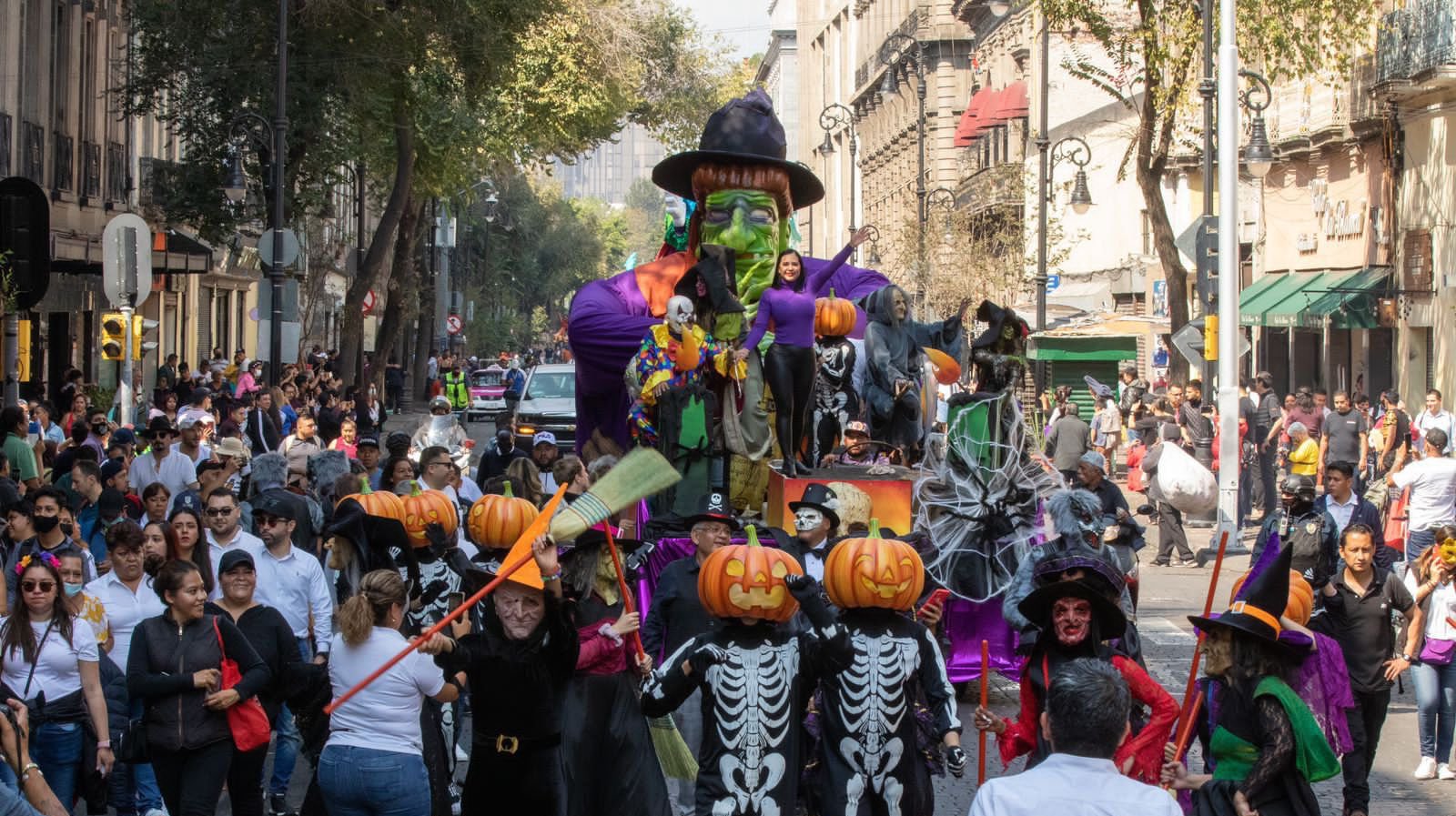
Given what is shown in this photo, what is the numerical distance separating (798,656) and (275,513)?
3.81 meters

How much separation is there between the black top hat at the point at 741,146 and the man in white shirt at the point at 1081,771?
8.75m

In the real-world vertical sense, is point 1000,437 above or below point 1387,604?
above

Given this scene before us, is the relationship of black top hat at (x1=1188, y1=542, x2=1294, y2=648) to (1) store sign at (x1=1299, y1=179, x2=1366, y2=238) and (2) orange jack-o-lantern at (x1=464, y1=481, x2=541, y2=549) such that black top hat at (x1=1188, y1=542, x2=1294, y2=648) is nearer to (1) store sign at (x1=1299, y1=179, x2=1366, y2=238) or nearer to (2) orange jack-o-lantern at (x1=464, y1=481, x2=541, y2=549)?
(2) orange jack-o-lantern at (x1=464, y1=481, x2=541, y2=549)

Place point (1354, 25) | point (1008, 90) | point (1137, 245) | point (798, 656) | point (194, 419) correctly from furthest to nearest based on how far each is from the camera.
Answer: point (1008, 90) < point (1137, 245) < point (1354, 25) < point (194, 419) < point (798, 656)

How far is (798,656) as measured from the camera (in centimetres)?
772

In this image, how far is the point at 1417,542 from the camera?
640 inches

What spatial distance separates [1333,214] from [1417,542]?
865 inches

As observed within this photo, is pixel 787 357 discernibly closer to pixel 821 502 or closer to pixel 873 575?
pixel 821 502

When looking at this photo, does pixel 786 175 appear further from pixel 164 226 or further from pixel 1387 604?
pixel 164 226

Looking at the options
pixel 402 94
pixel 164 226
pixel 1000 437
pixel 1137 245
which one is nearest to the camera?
pixel 1000 437

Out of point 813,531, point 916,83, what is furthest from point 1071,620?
point 916,83

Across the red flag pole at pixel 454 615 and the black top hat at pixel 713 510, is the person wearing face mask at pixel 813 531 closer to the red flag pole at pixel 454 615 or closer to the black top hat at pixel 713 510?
the black top hat at pixel 713 510

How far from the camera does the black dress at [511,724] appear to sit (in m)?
7.71

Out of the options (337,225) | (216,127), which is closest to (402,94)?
(216,127)
